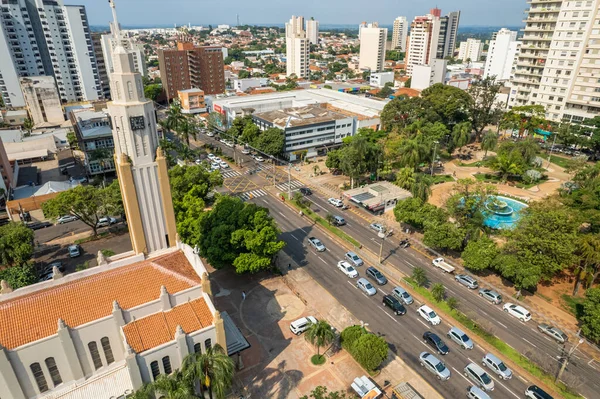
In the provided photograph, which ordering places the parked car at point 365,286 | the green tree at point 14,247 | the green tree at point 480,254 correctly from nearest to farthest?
the green tree at point 14,247
the parked car at point 365,286
the green tree at point 480,254

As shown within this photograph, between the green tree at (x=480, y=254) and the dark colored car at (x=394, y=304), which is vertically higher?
the green tree at (x=480, y=254)

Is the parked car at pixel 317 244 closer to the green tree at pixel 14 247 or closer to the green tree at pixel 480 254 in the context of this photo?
the green tree at pixel 480 254

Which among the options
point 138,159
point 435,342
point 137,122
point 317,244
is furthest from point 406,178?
point 137,122

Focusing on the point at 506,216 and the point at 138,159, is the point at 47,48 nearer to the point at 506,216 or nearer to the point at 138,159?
the point at 138,159

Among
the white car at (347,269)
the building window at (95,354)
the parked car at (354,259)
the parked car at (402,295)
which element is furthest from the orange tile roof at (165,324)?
the parked car at (354,259)

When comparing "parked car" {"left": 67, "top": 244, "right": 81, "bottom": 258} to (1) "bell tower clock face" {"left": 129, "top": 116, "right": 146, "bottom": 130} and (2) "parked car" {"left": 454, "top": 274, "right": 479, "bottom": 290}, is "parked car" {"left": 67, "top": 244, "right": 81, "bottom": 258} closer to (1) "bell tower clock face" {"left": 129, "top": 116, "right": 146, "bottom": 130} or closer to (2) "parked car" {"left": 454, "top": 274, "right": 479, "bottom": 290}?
(1) "bell tower clock face" {"left": 129, "top": 116, "right": 146, "bottom": 130}

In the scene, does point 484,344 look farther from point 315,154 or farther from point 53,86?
point 53,86

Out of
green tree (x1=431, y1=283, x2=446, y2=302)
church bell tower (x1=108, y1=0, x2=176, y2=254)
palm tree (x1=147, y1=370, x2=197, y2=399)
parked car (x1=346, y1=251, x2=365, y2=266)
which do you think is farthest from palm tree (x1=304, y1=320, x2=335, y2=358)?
parked car (x1=346, y1=251, x2=365, y2=266)
